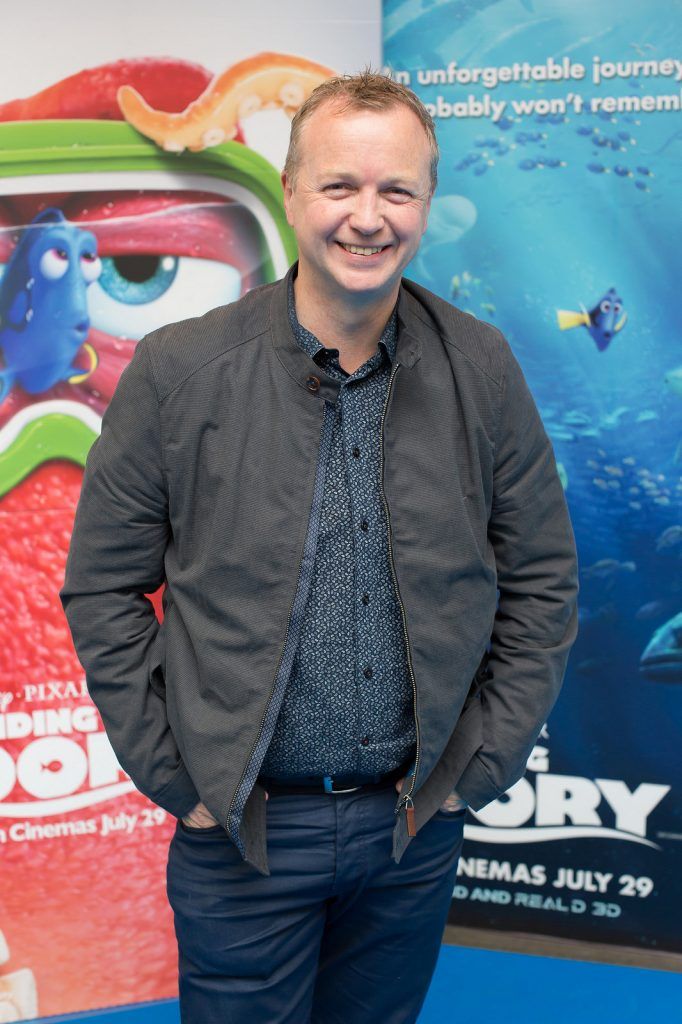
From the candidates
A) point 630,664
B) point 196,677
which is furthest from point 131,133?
point 630,664

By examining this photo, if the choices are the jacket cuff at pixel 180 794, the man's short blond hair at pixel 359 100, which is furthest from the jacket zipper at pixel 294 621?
the man's short blond hair at pixel 359 100

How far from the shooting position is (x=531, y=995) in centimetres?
254

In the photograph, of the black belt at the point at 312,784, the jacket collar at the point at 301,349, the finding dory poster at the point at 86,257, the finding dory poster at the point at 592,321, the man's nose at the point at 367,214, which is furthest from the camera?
the finding dory poster at the point at 592,321

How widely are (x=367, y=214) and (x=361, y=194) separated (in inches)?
1.3

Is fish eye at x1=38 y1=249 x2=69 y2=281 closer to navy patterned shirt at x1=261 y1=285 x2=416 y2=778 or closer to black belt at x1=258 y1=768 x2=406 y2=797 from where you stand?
navy patterned shirt at x1=261 y1=285 x2=416 y2=778

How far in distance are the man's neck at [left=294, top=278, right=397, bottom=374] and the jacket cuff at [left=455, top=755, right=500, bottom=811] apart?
0.63 metres

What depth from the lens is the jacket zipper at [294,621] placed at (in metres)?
1.45

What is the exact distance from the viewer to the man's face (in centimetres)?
137

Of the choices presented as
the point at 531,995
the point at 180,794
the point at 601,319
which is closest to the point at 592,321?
the point at 601,319

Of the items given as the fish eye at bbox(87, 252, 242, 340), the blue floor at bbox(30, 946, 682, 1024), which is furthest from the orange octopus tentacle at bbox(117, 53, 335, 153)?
the blue floor at bbox(30, 946, 682, 1024)

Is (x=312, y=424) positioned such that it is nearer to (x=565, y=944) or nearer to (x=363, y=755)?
(x=363, y=755)

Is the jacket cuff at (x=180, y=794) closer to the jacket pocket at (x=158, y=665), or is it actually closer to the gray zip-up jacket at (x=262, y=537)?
the gray zip-up jacket at (x=262, y=537)

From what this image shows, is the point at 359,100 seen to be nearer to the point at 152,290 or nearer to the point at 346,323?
the point at 346,323

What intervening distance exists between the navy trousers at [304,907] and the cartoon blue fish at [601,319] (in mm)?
1146
